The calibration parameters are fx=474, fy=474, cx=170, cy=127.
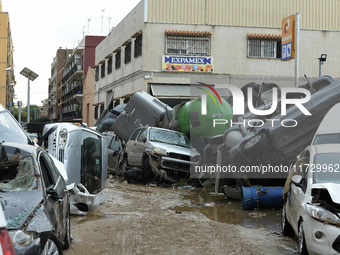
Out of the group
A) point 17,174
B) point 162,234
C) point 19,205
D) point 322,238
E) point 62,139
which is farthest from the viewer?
point 62,139

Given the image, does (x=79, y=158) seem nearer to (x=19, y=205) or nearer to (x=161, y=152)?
(x=19, y=205)

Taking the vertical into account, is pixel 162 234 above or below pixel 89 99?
below

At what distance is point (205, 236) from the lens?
7402 mm

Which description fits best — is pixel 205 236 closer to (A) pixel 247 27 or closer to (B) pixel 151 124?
(B) pixel 151 124

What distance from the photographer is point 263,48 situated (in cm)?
2923

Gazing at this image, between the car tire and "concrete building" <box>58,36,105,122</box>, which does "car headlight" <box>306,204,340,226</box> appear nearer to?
the car tire

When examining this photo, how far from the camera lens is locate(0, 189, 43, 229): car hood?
415 cm

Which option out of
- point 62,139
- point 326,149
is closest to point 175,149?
point 62,139

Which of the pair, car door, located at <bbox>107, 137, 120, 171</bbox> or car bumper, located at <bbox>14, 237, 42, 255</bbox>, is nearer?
car bumper, located at <bbox>14, 237, 42, 255</bbox>

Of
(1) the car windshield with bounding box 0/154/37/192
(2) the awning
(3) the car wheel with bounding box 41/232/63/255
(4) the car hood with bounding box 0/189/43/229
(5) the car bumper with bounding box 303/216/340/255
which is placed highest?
(2) the awning

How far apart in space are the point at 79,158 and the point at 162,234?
2574mm

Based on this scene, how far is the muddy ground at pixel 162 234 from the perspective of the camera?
6.54 meters

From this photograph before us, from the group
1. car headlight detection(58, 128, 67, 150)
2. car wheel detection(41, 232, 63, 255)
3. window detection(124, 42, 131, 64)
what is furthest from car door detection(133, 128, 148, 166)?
window detection(124, 42, 131, 64)

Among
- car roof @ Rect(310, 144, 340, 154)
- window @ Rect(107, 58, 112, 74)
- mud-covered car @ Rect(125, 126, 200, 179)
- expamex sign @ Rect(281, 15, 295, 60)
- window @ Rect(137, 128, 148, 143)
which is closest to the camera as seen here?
car roof @ Rect(310, 144, 340, 154)
